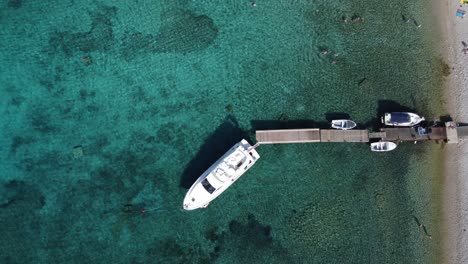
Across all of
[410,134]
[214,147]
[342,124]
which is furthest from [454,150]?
[214,147]

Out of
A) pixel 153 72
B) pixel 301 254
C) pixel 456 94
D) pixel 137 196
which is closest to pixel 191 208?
pixel 137 196

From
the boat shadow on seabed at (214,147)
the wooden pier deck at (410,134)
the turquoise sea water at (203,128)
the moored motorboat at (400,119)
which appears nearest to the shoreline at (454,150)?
the turquoise sea water at (203,128)

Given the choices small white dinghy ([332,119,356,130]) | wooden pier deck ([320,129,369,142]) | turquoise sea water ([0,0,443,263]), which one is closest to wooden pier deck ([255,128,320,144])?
wooden pier deck ([320,129,369,142])

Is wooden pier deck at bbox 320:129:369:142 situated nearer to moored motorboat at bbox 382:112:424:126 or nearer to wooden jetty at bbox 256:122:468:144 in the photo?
wooden jetty at bbox 256:122:468:144

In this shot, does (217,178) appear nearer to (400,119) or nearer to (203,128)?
(203,128)

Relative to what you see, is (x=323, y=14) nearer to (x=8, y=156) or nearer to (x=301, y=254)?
(x=301, y=254)
